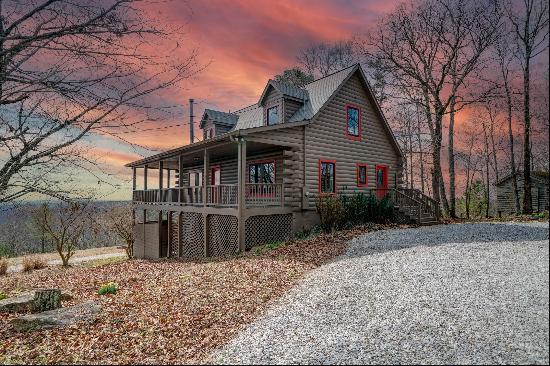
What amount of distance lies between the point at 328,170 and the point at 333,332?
13.1m

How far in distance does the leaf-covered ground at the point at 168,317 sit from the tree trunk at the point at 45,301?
0.58 meters

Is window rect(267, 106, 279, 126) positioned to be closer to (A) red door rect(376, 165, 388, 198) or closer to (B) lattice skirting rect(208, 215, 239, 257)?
(B) lattice skirting rect(208, 215, 239, 257)

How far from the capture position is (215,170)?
77.5 feet

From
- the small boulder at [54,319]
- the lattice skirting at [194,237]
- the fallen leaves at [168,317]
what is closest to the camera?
the fallen leaves at [168,317]

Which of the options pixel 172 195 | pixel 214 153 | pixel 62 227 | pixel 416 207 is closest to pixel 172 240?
pixel 172 195

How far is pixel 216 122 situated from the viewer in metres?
23.7

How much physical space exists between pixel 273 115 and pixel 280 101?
43.9 inches

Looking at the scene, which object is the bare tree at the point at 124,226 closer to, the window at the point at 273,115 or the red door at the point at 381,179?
the window at the point at 273,115

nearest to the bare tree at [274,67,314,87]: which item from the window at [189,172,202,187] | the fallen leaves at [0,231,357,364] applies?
the window at [189,172,202,187]

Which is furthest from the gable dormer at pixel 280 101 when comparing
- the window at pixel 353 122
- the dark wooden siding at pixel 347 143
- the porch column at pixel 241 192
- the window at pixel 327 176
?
the porch column at pixel 241 192

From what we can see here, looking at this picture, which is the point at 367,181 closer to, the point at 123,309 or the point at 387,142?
the point at 387,142

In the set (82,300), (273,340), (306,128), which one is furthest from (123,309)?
(306,128)

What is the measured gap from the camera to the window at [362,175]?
63.9 feet

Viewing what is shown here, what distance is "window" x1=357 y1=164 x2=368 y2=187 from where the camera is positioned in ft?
63.9
